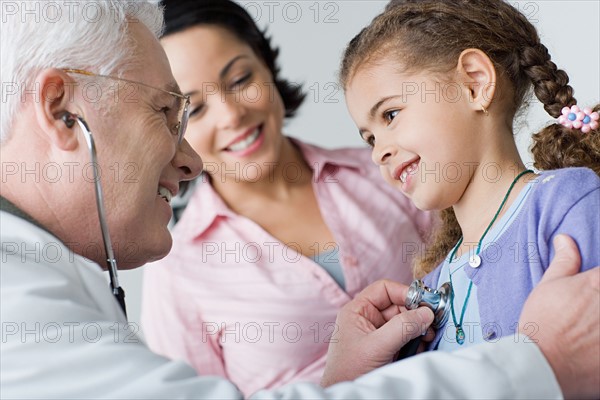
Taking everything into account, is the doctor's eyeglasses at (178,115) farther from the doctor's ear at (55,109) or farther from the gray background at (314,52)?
the gray background at (314,52)

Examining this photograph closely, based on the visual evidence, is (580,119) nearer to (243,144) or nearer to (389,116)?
(389,116)

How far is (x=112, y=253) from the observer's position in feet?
4.54

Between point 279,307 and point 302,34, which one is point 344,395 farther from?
point 302,34

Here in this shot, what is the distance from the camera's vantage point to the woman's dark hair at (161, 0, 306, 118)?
2.26 m

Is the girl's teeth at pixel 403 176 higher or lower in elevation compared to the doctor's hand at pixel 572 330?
higher

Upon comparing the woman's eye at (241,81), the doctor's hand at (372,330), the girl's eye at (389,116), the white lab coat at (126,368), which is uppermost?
the girl's eye at (389,116)

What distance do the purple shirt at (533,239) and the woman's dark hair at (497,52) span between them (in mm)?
169

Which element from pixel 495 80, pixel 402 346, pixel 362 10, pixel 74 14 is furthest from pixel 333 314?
pixel 362 10

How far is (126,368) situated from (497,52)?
0.89 metres

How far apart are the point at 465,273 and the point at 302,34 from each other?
194 centimetres

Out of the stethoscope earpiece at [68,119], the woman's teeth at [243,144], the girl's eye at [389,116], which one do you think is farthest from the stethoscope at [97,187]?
the woman's teeth at [243,144]

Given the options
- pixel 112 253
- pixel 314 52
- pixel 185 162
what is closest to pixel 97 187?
pixel 112 253

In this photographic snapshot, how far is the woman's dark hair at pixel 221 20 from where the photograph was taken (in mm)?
2264

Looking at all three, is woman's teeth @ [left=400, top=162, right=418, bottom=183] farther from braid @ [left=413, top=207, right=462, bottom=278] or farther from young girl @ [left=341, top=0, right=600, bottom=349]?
braid @ [left=413, top=207, right=462, bottom=278]
